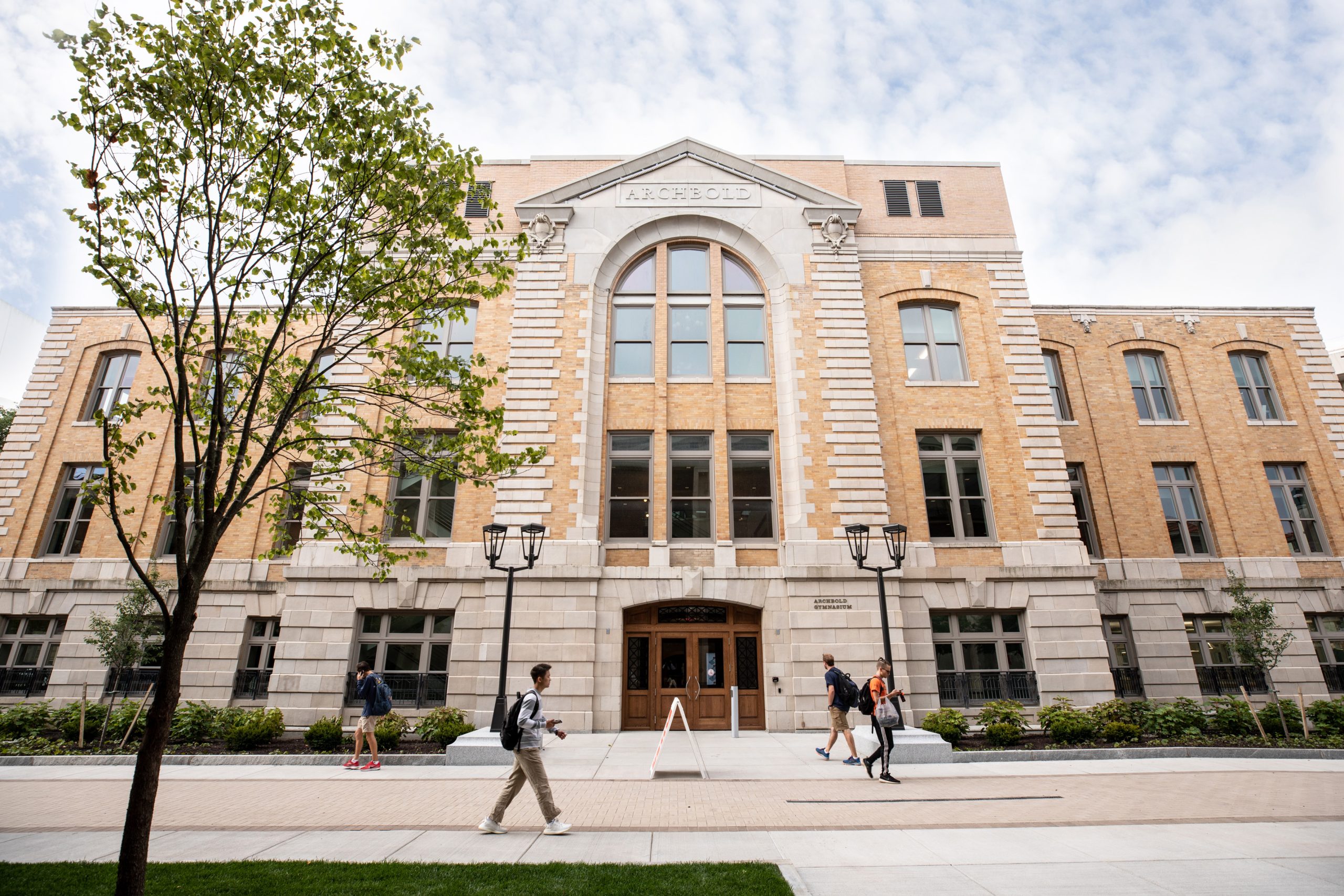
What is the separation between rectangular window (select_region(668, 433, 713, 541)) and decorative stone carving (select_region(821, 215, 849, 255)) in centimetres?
726

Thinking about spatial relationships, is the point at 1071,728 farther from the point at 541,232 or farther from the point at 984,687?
the point at 541,232

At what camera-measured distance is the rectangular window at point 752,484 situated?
1844 cm

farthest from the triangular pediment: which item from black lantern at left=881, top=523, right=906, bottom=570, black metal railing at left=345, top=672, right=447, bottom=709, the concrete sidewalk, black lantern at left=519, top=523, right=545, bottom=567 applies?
the concrete sidewalk

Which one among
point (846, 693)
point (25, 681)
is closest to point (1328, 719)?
point (846, 693)

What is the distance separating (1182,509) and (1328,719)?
8.10 m

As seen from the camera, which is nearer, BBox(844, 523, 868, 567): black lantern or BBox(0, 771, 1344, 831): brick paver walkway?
BBox(0, 771, 1344, 831): brick paver walkway

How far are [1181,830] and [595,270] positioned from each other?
1786 centimetres

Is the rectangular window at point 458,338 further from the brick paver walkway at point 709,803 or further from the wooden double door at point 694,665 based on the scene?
the brick paver walkway at point 709,803

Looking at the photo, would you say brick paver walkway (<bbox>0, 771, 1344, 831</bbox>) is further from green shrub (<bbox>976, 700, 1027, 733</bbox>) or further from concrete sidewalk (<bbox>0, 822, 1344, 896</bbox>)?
green shrub (<bbox>976, 700, 1027, 733</bbox>)

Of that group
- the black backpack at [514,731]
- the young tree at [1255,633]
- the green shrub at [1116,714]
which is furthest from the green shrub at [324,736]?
the young tree at [1255,633]

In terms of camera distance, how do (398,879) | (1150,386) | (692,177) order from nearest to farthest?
1. (398,879)
2. (692,177)
3. (1150,386)

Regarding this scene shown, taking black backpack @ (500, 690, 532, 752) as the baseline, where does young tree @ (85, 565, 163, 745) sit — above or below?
above

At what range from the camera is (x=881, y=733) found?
36.5ft

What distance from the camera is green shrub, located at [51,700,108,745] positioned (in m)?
14.5
